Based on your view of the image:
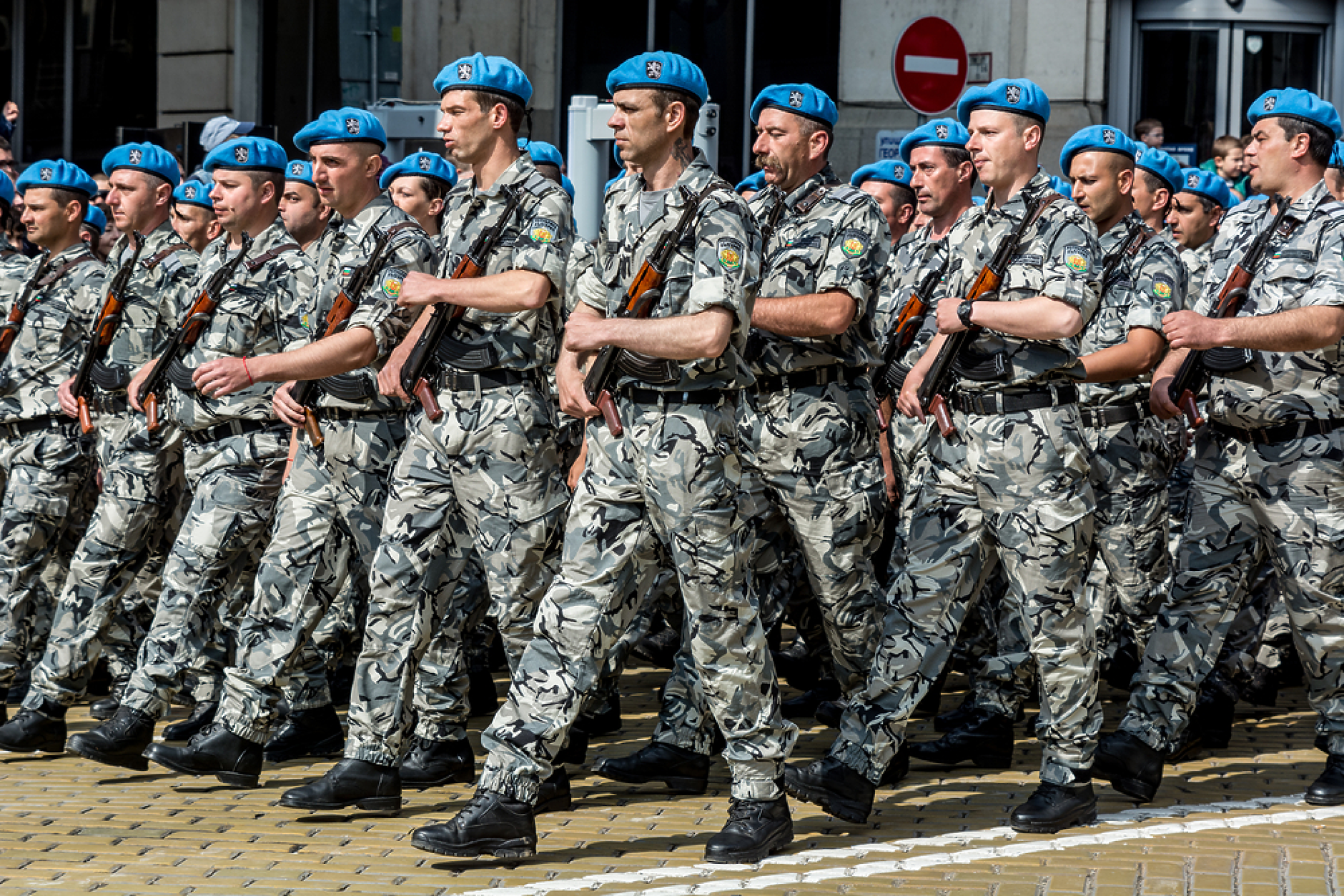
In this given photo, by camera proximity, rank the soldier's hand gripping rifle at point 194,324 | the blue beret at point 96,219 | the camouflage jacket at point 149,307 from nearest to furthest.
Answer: the soldier's hand gripping rifle at point 194,324 < the camouflage jacket at point 149,307 < the blue beret at point 96,219

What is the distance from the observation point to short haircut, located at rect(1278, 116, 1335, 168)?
6145 mm

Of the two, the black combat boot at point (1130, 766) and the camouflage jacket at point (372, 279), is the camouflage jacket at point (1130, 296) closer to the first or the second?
the black combat boot at point (1130, 766)

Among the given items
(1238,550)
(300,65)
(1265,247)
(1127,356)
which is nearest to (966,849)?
(1238,550)

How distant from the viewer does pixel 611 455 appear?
5.12 metres

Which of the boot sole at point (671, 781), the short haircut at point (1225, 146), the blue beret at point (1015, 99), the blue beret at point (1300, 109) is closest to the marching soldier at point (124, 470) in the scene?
the boot sole at point (671, 781)

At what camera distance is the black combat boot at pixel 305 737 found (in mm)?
6594

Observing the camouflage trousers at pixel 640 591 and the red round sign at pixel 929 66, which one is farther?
the red round sign at pixel 929 66

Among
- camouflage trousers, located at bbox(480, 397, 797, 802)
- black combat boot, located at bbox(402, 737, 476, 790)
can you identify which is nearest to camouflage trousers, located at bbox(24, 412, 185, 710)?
black combat boot, located at bbox(402, 737, 476, 790)

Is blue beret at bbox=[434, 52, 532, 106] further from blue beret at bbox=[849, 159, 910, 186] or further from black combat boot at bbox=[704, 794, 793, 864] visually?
blue beret at bbox=[849, 159, 910, 186]

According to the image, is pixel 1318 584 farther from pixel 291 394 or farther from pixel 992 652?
pixel 291 394

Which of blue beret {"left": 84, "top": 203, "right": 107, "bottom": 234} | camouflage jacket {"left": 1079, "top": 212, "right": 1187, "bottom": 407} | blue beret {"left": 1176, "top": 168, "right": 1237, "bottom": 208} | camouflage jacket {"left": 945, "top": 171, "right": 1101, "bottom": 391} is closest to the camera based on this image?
camouflage jacket {"left": 945, "top": 171, "right": 1101, "bottom": 391}

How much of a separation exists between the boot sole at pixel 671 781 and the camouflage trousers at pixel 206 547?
1.57 m

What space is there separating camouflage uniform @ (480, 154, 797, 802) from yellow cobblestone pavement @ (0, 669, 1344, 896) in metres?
0.33

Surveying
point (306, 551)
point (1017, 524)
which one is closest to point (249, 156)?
point (306, 551)
